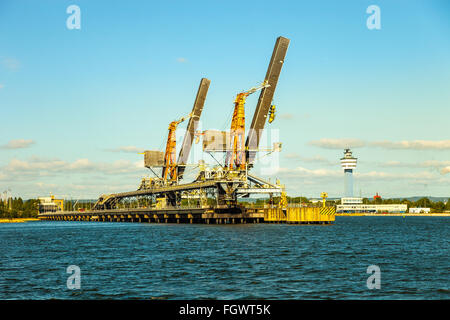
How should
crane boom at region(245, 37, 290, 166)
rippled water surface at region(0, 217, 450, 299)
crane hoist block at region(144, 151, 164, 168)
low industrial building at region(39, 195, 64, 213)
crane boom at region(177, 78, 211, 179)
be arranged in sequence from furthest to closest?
low industrial building at region(39, 195, 64, 213) → crane hoist block at region(144, 151, 164, 168) → crane boom at region(177, 78, 211, 179) → crane boom at region(245, 37, 290, 166) → rippled water surface at region(0, 217, 450, 299)

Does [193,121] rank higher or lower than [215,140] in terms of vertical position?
higher

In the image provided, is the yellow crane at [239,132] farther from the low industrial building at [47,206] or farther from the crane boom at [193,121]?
the low industrial building at [47,206]

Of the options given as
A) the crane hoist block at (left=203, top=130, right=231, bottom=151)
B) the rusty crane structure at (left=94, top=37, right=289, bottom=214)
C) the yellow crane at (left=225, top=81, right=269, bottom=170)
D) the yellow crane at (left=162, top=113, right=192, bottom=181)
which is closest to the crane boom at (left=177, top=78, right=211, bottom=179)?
the yellow crane at (left=162, top=113, right=192, bottom=181)

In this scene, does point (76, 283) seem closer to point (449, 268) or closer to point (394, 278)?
point (394, 278)

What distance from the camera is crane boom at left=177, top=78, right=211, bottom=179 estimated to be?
112 meters

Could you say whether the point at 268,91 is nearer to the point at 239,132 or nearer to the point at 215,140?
the point at 239,132

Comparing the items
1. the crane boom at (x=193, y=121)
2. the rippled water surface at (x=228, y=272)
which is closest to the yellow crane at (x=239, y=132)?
the crane boom at (x=193, y=121)

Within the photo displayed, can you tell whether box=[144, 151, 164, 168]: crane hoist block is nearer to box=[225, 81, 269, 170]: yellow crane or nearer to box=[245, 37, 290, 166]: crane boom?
box=[225, 81, 269, 170]: yellow crane

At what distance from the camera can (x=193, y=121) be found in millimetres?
113000

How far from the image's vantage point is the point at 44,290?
77.2ft

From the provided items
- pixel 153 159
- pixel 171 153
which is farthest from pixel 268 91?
pixel 153 159
